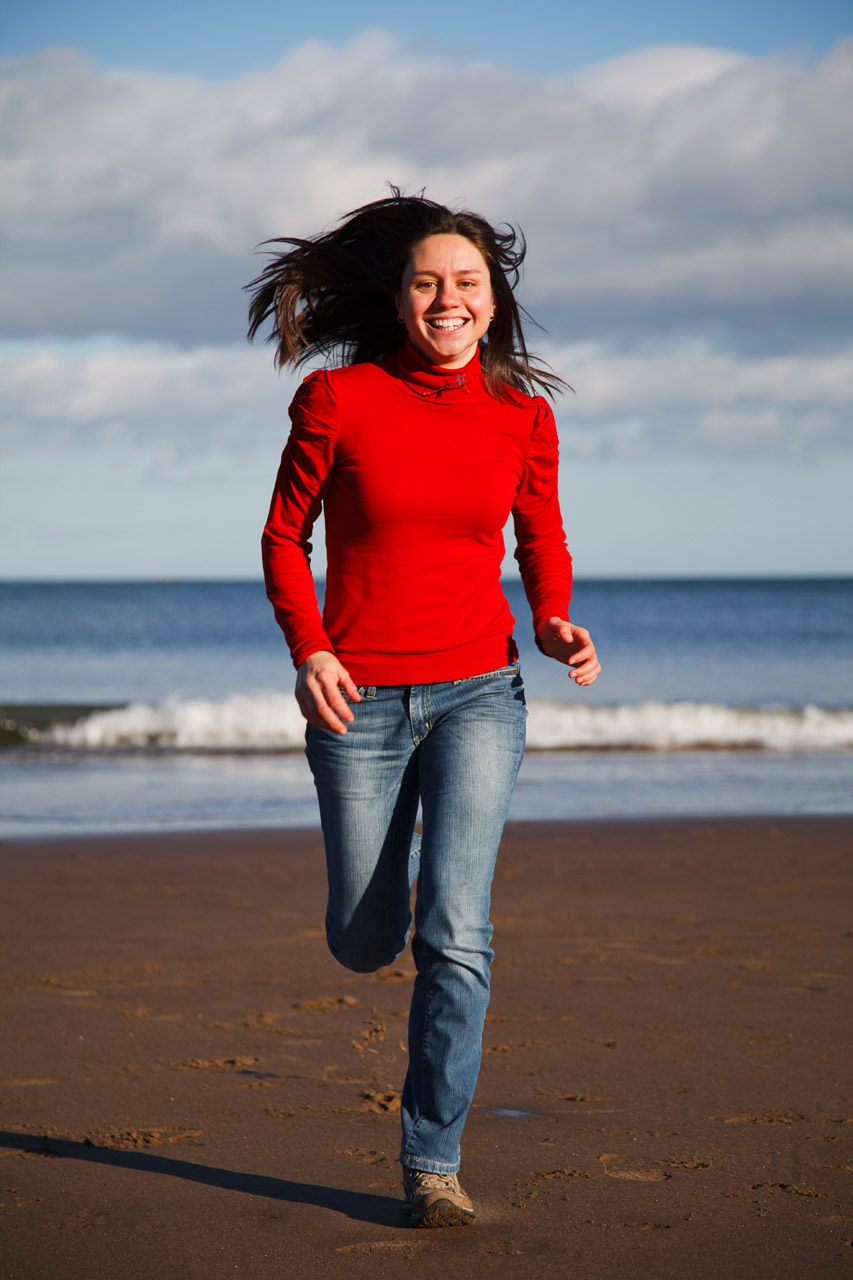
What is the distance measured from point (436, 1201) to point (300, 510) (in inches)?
62.3

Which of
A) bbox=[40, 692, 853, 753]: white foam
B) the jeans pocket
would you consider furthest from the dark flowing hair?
bbox=[40, 692, 853, 753]: white foam

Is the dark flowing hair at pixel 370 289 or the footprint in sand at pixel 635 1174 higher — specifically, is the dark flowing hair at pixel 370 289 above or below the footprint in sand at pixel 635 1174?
above

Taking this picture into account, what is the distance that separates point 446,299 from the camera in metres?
2.76

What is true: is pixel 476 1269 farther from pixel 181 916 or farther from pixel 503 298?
pixel 181 916

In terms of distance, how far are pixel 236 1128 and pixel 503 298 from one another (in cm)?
236

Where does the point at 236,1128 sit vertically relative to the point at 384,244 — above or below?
below

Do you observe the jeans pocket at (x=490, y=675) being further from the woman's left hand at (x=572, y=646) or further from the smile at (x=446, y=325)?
the smile at (x=446, y=325)

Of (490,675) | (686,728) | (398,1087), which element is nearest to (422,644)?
(490,675)

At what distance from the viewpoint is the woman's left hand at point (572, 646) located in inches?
109

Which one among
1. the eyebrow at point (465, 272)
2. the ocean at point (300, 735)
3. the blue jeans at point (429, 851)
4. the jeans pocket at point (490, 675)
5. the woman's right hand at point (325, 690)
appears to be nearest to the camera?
the woman's right hand at point (325, 690)

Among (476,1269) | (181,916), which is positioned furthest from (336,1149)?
(181,916)

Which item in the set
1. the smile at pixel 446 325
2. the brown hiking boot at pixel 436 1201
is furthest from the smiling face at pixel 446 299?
the brown hiking boot at pixel 436 1201

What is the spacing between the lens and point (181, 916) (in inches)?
227

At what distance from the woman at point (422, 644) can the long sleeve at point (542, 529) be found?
0.10 ft
